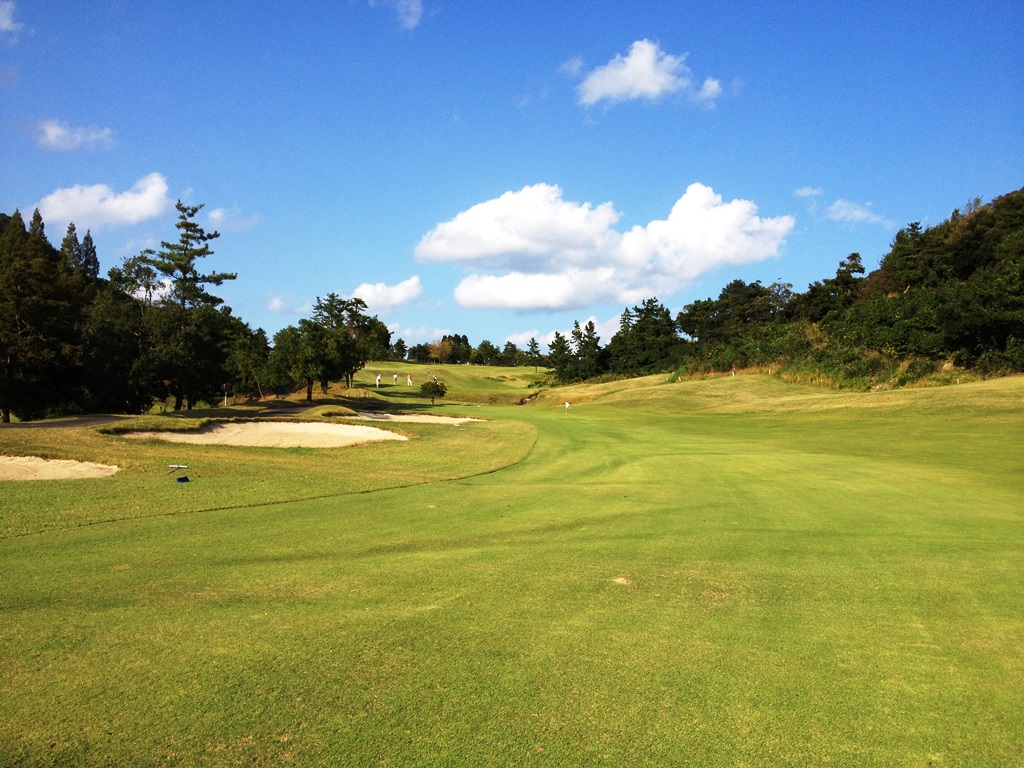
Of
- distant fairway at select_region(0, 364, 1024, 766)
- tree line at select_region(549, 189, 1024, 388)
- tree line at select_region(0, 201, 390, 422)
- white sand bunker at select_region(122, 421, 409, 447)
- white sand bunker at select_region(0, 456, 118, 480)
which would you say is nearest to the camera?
distant fairway at select_region(0, 364, 1024, 766)

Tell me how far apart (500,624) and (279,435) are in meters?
19.1

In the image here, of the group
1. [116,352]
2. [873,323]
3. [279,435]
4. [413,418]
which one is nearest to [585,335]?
[873,323]

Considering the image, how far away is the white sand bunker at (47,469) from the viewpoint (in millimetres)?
11828

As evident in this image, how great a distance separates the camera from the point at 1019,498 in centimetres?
1312

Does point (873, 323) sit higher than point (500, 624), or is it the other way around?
point (873, 323)

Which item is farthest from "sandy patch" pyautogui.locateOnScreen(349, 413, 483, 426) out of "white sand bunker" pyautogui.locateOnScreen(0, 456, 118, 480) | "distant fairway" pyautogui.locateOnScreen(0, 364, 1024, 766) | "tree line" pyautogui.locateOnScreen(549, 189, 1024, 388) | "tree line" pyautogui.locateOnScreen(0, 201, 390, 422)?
"tree line" pyautogui.locateOnScreen(549, 189, 1024, 388)

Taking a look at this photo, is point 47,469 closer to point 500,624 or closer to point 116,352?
point 500,624

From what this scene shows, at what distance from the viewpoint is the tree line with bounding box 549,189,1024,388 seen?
4194cm

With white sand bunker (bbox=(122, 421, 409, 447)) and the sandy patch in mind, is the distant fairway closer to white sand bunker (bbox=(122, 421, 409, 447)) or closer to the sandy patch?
white sand bunker (bbox=(122, 421, 409, 447))

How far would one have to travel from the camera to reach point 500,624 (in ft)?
17.1

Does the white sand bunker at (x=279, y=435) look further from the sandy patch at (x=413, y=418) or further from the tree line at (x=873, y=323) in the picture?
the tree line at (x=873, y=323)

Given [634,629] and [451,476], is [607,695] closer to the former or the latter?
[634,629]

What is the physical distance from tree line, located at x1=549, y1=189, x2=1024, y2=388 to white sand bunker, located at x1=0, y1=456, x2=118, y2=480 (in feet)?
155

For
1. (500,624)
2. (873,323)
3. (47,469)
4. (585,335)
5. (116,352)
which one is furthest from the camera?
(585,335)
